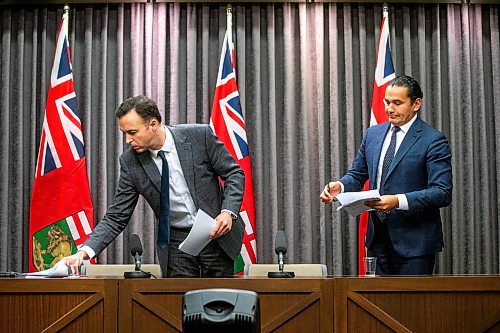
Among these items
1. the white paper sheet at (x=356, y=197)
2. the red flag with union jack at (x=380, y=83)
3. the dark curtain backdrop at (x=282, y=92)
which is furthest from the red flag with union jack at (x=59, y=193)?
the white paper sheet at (x=356, y=197)

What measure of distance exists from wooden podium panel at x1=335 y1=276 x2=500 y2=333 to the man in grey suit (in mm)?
723

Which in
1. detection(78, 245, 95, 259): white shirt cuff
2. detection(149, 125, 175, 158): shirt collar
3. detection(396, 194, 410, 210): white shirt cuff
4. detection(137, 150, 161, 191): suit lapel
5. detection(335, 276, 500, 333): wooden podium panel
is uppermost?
detection(149, 125, 175, 158): shirt collar

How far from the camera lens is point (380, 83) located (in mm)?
5496

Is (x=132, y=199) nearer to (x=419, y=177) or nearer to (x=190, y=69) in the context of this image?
(x=419, y=177)

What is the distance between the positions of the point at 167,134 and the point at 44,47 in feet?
8.02

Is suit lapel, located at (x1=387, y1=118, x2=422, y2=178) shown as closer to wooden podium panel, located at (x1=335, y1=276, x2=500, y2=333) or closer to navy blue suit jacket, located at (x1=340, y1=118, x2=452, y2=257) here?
navy blue suit jacket, located at (x1=340, y1=118, x2=452, y2=257)

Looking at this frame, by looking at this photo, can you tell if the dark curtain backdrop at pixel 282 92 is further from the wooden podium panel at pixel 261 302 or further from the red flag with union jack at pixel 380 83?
the wooden podium panel at pixel 261 302

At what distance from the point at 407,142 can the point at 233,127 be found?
182 cm

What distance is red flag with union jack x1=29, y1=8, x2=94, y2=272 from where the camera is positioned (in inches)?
210

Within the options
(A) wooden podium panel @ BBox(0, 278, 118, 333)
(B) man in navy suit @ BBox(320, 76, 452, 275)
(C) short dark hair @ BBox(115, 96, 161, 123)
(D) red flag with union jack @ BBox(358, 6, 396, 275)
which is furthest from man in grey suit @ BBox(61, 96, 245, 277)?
(D) red flag with union jack @ BBox(358, 6, 396, 275)

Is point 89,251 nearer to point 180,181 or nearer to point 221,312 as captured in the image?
point 180,181

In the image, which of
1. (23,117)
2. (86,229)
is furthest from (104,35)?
(86,229)

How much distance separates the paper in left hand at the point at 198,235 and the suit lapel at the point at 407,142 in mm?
1031

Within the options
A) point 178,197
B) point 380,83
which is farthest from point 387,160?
point 380,83
